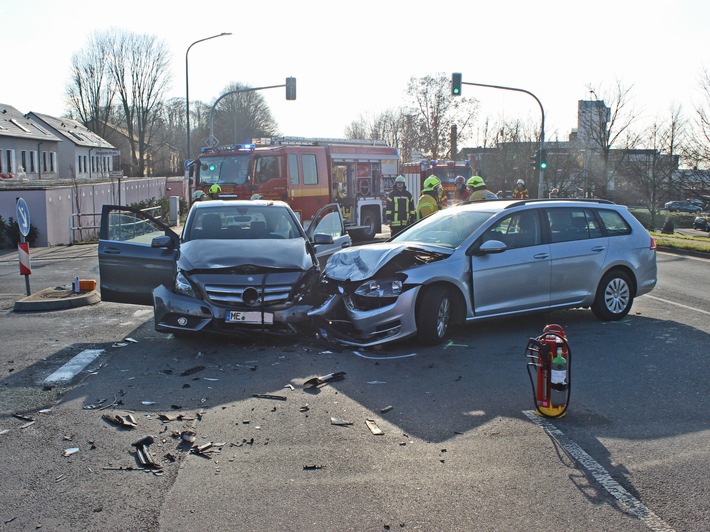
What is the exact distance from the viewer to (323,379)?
693cm

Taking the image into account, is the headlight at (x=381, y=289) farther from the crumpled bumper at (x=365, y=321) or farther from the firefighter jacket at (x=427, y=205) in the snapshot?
the firefighter jacket at (x=427, y=205)

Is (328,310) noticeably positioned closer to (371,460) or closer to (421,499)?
(371,460)

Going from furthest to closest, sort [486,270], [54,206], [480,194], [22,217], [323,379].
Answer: [54,206] → [480,194] → [22,217] → [486,270] → [323,379]

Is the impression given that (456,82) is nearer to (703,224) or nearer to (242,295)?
(242,295)

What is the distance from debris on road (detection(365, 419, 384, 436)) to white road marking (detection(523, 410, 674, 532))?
1211mm

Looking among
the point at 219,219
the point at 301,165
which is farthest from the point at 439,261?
the point at 301,165

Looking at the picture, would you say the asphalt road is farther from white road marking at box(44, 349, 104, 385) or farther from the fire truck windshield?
the fire truck windshield

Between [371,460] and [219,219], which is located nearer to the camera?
[371,460]

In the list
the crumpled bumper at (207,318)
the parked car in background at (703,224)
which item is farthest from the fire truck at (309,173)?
the parked car in background at (703,224)

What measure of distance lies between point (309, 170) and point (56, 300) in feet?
31.5

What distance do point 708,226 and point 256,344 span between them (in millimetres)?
43539

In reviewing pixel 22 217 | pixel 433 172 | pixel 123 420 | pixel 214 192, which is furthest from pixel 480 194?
pixel 433 172

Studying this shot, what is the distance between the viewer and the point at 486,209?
30.6 ft

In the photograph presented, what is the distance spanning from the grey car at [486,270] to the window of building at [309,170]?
10.1 m
